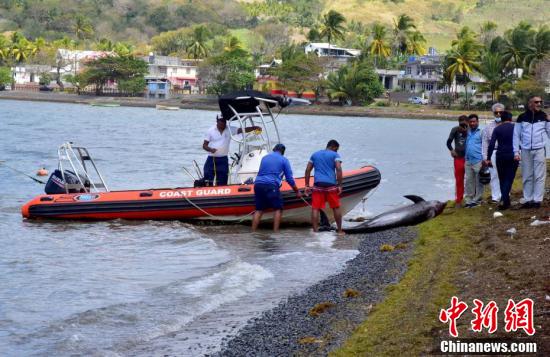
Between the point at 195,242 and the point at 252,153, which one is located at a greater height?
the point at 252,153

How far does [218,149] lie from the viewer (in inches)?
726

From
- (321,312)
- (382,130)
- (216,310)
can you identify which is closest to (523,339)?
(321,312)

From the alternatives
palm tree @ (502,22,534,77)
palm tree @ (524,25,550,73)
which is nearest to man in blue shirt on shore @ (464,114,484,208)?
palm tree @ (524,25,550,73)

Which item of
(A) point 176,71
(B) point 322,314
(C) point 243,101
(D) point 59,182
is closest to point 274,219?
(C) point 243,101

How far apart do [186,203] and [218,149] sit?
4.21 feet

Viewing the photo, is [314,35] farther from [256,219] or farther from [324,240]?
[324,240]

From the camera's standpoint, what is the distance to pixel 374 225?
17688 millimetres

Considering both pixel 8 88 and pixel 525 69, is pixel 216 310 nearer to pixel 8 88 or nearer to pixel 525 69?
pixel 525 69

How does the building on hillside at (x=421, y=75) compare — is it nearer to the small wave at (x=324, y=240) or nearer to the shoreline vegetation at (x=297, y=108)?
the shoreline vegetation at (x=297, y=108)

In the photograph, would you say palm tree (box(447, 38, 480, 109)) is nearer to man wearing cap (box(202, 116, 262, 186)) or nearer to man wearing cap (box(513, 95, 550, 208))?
man wearing cap (box(202, 116, 262, 186))

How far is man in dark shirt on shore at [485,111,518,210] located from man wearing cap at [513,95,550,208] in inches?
13.7

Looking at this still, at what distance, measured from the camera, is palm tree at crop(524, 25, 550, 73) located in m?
100

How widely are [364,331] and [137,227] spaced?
34.2ft

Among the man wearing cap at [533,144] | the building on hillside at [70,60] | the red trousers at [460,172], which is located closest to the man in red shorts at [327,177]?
the red trousers at [460,172]
